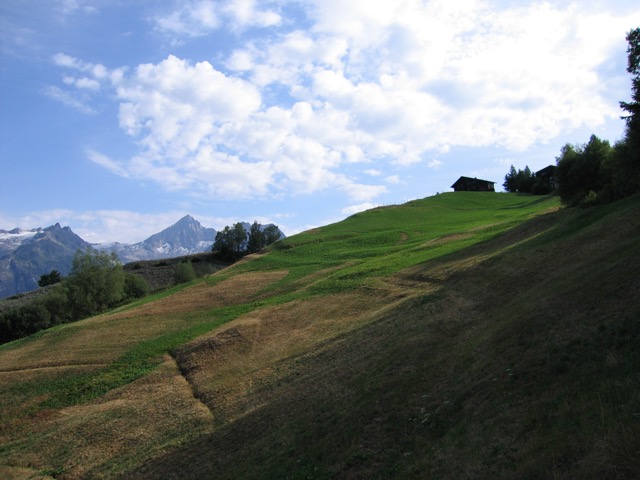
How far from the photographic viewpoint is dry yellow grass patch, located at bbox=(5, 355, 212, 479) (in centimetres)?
2255

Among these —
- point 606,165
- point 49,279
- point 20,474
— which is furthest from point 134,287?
point 606,165

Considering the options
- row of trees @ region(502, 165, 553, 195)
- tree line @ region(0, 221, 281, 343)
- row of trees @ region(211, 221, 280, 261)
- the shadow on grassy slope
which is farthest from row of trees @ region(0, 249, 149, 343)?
row of trees @ region(502, 165, 553, 195)

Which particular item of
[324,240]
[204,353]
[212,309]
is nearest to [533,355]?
[204,353]

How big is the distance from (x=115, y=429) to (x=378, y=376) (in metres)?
14.8

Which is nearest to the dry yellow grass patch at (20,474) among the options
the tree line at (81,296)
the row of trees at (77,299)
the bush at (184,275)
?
the tree line at (81,296)

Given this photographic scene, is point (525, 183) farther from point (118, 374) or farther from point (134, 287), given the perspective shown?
point (118, 374)

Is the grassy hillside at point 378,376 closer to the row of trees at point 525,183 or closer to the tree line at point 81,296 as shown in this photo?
the tree line at point 81,296

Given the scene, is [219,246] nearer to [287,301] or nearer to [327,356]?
[287,301]

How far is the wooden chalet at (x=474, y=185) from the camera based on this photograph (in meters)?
171

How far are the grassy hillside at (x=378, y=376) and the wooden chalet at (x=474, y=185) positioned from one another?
418 feet

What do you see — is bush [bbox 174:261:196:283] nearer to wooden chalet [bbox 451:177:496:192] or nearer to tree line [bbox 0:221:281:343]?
tree line [bbox 0:221:281:343]

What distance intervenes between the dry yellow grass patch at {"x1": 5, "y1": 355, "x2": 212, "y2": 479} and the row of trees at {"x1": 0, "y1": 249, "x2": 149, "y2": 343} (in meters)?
54.7

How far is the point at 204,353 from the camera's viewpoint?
3581cm

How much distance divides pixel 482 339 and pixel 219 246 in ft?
380
